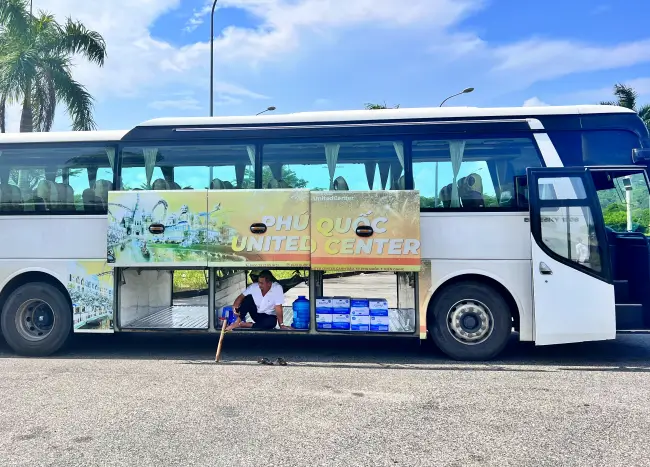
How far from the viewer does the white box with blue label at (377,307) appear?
23.0 feet

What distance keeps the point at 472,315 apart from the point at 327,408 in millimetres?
2788

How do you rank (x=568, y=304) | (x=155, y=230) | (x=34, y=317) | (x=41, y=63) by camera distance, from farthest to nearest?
(x=41, y=63) < (x=34, y=317) < (x=155, y=230) < (x=568, y=304)

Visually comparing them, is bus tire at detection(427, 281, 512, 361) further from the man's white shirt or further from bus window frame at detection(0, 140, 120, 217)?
bus window frame at detection(0, 140, 120, 217)

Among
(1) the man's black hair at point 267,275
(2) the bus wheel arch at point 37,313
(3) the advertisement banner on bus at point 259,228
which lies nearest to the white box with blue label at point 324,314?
(3) the advertisement banner on bus at point 259,228

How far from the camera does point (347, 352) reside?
763cm

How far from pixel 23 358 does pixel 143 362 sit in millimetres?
1944

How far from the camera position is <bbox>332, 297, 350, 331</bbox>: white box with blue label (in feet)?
23.1

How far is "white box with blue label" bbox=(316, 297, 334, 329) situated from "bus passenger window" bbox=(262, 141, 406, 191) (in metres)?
1.62

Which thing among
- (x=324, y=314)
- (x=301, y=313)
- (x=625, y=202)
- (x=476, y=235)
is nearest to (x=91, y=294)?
(x=301, y=313)

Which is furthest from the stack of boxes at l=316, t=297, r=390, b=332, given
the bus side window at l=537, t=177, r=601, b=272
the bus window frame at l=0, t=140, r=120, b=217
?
the bus window frame at l=0, t=140, r=120, b=217

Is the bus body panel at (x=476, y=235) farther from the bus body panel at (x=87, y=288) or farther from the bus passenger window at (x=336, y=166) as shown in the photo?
the bus body panel at (x=87, y=288)

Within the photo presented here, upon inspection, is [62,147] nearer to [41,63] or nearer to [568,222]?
[568,222]

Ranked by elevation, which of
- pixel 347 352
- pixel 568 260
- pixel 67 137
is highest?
pixel 67 137

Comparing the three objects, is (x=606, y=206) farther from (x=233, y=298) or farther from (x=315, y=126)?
(x=233, y=298)
